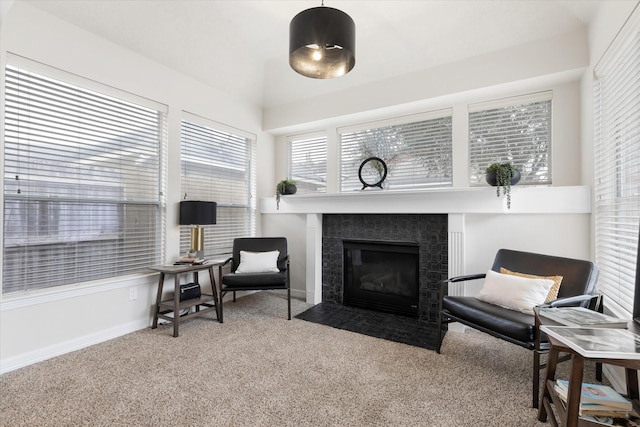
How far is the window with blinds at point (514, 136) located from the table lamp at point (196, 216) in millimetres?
2910

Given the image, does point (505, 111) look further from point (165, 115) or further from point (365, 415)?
point (165, 115)

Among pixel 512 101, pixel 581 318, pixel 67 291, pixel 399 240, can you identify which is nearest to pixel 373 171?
pixel 399 240

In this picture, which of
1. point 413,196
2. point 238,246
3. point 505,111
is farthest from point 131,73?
point 505,111

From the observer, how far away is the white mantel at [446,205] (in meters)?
2.86

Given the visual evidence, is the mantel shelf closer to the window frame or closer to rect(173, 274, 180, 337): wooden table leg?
the window frame

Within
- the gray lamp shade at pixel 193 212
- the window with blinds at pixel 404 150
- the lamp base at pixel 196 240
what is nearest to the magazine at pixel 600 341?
the window with blinds at pixel 404 150

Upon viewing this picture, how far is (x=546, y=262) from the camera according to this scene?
260 cm

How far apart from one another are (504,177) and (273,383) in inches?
103

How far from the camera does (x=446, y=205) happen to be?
10.6 ft

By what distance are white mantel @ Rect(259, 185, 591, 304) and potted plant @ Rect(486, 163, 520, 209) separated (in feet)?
0.20

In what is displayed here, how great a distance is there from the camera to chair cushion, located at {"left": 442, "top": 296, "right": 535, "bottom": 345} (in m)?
2.02

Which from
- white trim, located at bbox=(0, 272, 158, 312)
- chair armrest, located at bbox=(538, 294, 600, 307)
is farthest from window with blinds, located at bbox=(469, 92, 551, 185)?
white trim, located at bbox=(0, 272, 158, 312)

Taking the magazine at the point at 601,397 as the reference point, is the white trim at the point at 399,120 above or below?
above

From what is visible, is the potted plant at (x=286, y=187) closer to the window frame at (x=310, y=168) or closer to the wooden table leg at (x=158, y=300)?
the window frame at (x=310, y=168)
